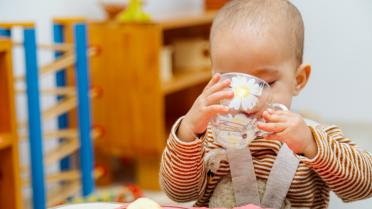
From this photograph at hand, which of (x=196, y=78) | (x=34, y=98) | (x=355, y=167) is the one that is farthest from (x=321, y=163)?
(x=196, y=78)

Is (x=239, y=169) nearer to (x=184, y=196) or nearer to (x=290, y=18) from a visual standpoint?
(x=184, y=196)

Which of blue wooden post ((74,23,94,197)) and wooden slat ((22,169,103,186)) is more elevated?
blue wooden post ((74,23,94,197))

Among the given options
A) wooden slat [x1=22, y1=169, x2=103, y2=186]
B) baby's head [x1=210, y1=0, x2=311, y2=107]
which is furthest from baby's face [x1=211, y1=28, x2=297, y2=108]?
wooden slat [x1=22, y1=169, x2=103, y2=186]

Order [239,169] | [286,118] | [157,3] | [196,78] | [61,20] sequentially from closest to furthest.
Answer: [286,118] < [239,169] < [61,20] < [196,78] < [157,3]

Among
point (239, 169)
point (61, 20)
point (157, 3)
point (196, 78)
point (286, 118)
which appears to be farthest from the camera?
point (157, 3)

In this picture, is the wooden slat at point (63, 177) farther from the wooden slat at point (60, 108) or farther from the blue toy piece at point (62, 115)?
the wooden slat at point (60, 108)

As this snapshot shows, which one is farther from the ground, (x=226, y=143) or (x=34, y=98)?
(x=226, y=143)

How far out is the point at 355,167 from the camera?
587 mm

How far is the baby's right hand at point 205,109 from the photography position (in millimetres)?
502

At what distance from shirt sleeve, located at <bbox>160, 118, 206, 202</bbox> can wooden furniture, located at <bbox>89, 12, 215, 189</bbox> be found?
987 millimetres

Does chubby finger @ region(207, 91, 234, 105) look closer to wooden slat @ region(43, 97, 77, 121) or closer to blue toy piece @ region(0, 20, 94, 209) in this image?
blue toy piece @ region(0, 20, 94, 209)

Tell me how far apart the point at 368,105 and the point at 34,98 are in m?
0.84

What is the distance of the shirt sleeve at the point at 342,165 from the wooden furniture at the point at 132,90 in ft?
3.39

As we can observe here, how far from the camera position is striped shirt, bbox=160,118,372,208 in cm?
57
